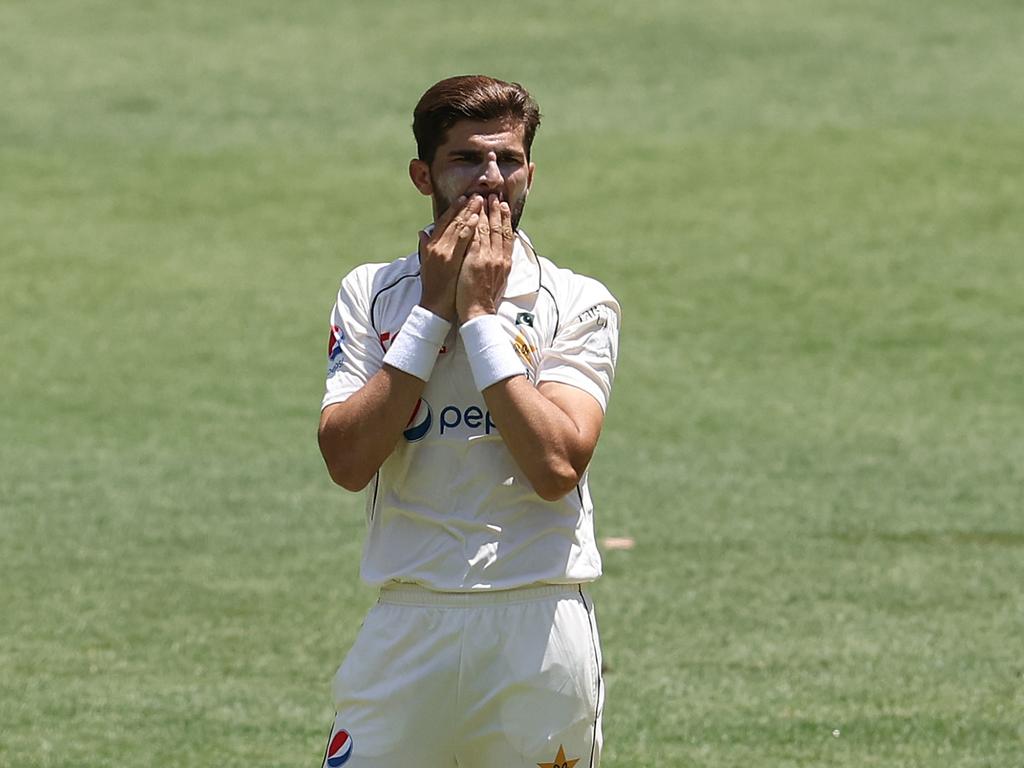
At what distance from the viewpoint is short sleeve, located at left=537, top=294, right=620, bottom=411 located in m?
3.61

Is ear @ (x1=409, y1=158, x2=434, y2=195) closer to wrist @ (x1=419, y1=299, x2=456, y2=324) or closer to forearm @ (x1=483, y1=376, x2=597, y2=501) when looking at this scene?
wrist @ (x1=419, y1=299, x2=456, y2=324)

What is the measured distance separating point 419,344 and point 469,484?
301 millimetres

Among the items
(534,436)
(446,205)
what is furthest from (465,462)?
(446,205)

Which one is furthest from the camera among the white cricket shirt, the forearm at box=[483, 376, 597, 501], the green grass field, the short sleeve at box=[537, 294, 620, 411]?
the green grass field

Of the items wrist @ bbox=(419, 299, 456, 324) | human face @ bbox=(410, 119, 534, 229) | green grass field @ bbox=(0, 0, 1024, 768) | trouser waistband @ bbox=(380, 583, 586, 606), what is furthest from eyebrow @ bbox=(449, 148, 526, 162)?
green grass field @ bbox=(0, 0, 1024, 768)

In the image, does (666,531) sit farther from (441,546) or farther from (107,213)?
(107,213)

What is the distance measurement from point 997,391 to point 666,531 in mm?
3839

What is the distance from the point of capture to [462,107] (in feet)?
11.5

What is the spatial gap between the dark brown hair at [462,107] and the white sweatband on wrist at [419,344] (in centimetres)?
35

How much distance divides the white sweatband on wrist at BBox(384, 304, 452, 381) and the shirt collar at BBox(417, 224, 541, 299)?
237 mm

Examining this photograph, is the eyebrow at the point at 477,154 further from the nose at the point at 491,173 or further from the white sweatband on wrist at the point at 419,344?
the white sweatband on wrist at the point at 419,344

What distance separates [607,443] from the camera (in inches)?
430

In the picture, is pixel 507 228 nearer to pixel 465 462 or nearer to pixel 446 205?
pixel 446 205

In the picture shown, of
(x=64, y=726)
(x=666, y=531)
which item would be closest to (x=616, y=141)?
(x=666, y=531)
